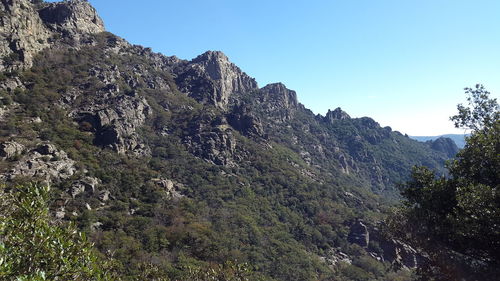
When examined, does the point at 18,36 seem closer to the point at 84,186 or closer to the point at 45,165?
the point at 45,165

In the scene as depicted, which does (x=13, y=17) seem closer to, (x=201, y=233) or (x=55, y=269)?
(x=201, y=233)

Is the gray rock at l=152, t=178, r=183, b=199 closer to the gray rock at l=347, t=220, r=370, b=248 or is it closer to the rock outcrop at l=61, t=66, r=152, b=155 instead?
the rock outcrop at l=61, t=66, r=152, b=155

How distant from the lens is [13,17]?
8419 centimetres

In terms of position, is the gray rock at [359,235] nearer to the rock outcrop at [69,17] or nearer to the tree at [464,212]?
the tree at [464,212]

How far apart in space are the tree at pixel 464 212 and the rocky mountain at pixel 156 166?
3920mm

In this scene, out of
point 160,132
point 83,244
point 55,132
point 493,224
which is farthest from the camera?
point 160,132

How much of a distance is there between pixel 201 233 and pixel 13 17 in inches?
3317

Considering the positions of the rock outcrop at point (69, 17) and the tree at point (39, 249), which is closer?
the tree at point (39, 249)

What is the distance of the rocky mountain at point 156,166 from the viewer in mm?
54000

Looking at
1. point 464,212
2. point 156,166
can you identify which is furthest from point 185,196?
point 464,212

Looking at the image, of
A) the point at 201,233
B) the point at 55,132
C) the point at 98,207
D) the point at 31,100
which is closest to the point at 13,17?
the point at 31,100

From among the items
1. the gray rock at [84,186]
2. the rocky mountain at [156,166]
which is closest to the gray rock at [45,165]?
the rocky mountain at [156,166]

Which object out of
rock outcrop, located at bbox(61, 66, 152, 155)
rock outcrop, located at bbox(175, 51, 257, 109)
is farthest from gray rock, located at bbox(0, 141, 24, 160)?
rock outcrop, located at bbox(175, 51, 257, 109)

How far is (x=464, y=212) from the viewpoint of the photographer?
1234 centimetres
